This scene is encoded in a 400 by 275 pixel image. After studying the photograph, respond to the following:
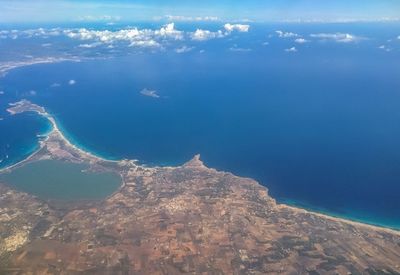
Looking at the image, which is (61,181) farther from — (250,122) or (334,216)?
(250,122)

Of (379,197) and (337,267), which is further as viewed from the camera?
(379,197)

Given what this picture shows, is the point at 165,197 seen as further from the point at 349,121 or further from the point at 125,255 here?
the point at 349,121

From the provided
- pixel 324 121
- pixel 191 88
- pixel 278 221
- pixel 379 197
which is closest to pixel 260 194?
pixel 278 221

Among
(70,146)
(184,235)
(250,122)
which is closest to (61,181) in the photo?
(70,146)

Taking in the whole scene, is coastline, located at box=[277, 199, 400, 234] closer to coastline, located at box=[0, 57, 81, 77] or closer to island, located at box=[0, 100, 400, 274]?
island, located at box=[0, 100, 400, 274]

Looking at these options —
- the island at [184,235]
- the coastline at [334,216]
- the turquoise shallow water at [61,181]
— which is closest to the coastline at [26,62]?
the turquoise shallow water at [61,181]

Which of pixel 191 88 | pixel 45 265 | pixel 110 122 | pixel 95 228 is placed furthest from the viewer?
pixel 191 88
